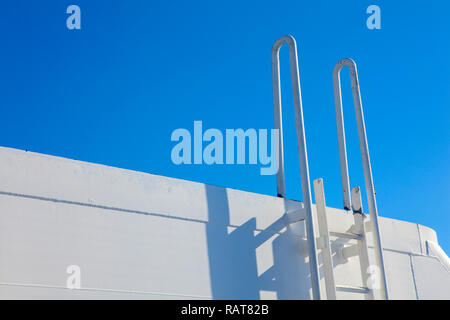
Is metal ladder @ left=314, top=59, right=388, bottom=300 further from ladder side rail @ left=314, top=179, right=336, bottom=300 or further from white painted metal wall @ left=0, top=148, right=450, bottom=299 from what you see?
white painted metal wall @ left=0, top=148, right=450, bottom=299

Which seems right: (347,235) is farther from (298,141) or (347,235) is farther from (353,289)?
(298,141)

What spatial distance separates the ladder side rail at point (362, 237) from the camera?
281 inches

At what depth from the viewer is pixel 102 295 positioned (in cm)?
561

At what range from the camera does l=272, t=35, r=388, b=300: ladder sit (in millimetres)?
6574

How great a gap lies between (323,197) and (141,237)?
2.29m

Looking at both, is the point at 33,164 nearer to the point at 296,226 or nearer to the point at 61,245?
the point at 61,245

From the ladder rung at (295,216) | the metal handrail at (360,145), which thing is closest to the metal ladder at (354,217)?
the metal handrail at (360,145)

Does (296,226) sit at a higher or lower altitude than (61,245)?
higher

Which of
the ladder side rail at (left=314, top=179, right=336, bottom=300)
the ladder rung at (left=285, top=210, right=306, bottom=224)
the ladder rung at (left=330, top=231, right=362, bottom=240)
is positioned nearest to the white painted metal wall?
the ladder rung at (left=285, top=210, right=306, bottom=224)

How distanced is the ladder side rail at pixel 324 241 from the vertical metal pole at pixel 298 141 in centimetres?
22

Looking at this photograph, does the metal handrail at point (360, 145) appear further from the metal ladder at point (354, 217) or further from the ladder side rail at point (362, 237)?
the ladder side rail at point (362, 237)
